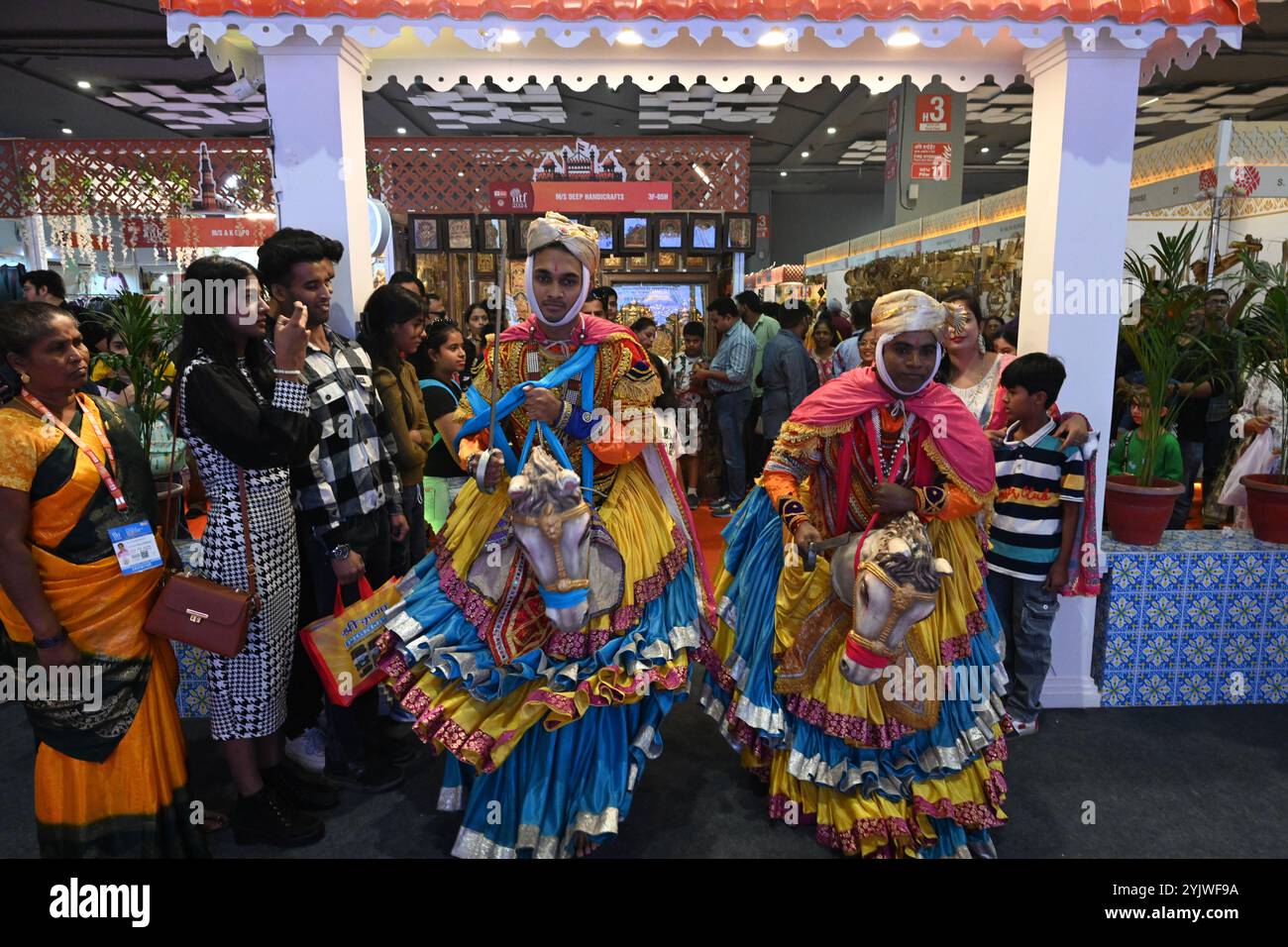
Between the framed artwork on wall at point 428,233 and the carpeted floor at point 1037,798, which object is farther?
the framed artwork on wall at point 428,233

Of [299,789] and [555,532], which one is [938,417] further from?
[299,789]

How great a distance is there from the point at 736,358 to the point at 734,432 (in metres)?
0.67

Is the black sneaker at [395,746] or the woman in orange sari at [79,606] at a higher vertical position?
the woman in orange sari at [79,606]

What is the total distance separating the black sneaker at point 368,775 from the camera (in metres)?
3.21

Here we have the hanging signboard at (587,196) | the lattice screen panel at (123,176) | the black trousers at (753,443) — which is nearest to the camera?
the hanging signboard at (587,196)

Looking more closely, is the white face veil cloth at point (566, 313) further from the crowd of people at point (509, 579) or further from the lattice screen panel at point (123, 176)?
the lattice screen panel at point (123, 176)

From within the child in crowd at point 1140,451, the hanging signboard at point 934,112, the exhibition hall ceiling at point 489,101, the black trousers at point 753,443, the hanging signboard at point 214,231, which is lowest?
the black trousers at point 753,443

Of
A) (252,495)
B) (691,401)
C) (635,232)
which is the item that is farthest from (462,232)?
(252,495)

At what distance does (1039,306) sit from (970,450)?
4.27 ft

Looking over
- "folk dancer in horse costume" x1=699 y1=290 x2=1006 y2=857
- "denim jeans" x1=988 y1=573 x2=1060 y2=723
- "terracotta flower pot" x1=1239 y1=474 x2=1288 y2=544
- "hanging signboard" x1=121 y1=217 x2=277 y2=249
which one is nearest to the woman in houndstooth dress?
"folk dancer in horse costume" x1=699 y1=290 x2=1006 y2=857

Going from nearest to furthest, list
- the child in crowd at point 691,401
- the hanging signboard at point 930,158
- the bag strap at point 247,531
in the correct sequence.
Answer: the bag strap at point 247,531, the child in crowd at point 691,401, the hanging signboard at point 930,158

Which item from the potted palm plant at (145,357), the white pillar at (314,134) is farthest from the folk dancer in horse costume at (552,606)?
the potted palm plant at (145,357)

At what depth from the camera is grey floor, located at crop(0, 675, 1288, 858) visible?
285 cm

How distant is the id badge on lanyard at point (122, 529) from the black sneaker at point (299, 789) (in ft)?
3.15
